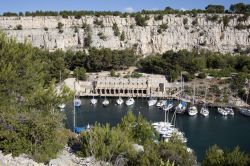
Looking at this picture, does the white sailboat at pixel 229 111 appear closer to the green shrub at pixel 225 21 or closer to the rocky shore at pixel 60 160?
the rocky shore at pixel 60 160

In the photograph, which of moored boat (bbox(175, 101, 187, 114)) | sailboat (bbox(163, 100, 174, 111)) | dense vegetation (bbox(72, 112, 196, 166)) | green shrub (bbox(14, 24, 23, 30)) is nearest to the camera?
dense vegetation (bbox(72, 112, 196, 166))

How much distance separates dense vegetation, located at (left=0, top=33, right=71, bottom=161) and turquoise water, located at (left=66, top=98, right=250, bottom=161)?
1765 centimetres

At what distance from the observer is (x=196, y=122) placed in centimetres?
4772

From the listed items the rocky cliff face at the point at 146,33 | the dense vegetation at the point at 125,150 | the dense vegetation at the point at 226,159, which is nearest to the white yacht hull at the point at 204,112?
the dense vegetation at the point at 125,150

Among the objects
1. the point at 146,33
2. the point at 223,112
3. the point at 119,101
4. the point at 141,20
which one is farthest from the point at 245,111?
the point at 141,20

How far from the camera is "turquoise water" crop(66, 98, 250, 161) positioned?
40525 millimetres

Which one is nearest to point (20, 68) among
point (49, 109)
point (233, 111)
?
point (49, 109)

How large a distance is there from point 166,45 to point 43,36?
24.5 metres

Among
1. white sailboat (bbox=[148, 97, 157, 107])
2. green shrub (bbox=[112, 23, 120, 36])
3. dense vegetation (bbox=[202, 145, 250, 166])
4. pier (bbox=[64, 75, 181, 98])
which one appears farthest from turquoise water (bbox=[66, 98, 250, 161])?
green shrub (bbox=[112, 23, 120, 36])

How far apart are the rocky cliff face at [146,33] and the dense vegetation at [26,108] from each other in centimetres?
5509

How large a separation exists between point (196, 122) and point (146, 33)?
37335 millimetres

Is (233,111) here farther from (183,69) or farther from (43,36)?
(43,36)

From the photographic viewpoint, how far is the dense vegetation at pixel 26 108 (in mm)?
19531

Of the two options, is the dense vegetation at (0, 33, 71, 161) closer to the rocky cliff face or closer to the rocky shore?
the rocky shore
